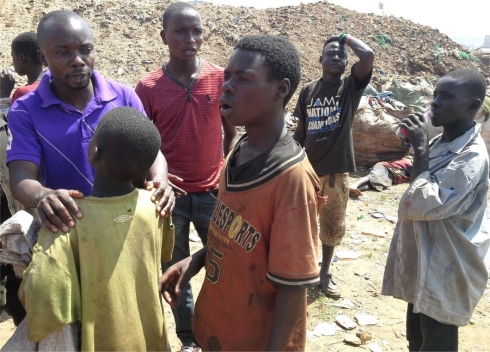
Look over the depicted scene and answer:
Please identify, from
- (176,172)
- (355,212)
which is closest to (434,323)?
(176,172)

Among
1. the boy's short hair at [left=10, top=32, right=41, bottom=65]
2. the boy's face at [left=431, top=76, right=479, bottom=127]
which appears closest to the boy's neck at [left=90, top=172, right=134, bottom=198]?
the boy's face at [left=431, top=76, right=479, bottom=127]

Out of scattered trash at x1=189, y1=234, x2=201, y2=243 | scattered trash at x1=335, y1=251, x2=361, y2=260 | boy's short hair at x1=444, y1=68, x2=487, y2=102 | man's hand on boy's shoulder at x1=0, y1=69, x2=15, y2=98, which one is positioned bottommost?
scattered trash at x1=189, y1=234, x2=201, y2=243

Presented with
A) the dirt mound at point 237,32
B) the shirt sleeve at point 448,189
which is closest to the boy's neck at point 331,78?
the shirt sleeve at point 448,189

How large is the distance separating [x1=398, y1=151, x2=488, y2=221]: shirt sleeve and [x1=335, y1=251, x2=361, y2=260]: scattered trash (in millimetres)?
2458

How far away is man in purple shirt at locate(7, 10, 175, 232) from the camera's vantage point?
1.71 meters

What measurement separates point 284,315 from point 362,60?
2526mm

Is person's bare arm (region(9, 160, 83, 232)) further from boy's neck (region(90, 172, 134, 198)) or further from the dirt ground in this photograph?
the dirt ground

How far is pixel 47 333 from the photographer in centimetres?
136

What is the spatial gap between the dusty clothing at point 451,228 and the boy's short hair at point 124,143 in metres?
1.25

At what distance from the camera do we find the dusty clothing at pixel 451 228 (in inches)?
78.2

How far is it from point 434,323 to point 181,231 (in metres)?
1.49

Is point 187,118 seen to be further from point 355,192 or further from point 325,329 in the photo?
point 355,192

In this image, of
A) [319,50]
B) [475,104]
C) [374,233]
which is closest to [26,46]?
[475,104]

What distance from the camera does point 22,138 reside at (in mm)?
1719
